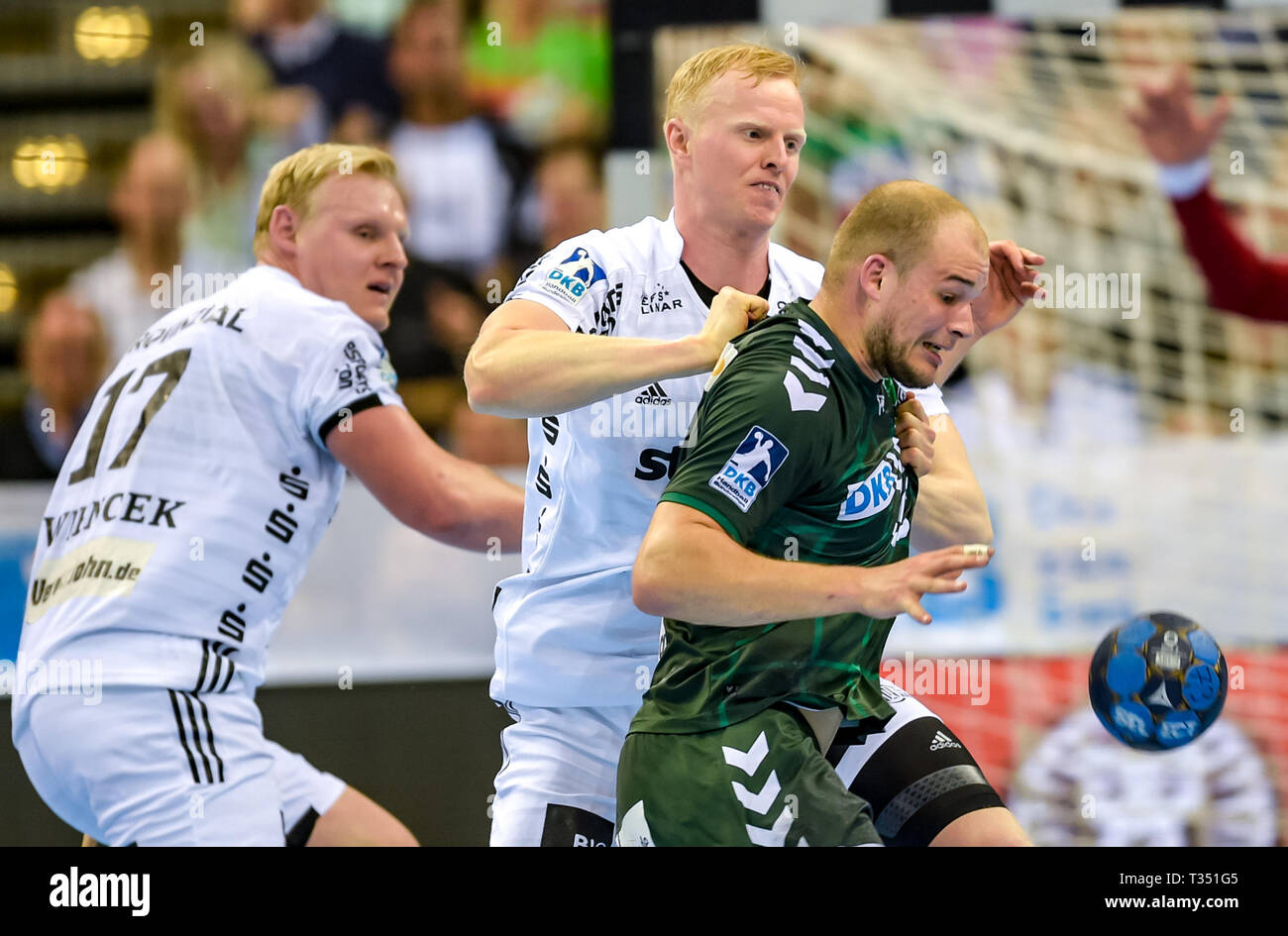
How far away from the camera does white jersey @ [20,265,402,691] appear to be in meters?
3.42

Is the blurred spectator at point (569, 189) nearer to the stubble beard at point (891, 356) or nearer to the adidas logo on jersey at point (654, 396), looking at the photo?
the adidas logo on jersey at point (654, 396)

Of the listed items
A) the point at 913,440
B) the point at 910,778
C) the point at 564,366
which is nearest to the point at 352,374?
the point at 564,366

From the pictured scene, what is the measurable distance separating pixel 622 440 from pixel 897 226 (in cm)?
90

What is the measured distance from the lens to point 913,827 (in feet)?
10.3

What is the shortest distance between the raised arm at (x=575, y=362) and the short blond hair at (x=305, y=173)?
104 cm

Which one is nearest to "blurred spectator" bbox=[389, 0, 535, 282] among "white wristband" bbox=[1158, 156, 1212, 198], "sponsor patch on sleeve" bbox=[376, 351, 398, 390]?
"sponsor patch on sleeve" bbox=[376, 351, 398, 390]

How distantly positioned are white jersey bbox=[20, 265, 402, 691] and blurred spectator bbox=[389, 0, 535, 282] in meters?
2.75

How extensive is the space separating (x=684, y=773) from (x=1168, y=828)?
395 cm

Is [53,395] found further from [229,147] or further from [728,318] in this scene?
[728,318]

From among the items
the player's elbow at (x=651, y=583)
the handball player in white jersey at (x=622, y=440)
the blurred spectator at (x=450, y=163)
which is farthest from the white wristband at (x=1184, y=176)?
the player's elbow at (x=651, y=583)

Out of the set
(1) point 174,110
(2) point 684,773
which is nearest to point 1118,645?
(2) point 684,773

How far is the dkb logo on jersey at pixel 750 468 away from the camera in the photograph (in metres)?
2.67

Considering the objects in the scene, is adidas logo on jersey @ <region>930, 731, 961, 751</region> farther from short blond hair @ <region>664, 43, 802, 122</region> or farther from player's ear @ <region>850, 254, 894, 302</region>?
short blond hair @ <region>664, 43, 802, 122</region>
